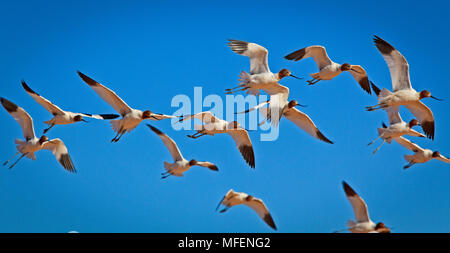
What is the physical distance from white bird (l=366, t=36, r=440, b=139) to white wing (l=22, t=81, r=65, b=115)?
7.76 meters

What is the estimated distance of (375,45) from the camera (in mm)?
15086

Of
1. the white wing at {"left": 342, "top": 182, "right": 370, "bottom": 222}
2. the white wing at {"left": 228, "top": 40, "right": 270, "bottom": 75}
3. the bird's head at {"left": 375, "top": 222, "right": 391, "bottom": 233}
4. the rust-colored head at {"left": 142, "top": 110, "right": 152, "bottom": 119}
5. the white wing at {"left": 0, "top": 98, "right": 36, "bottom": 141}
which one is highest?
the white wing at {"left": 228, "top": 40, "right": 270, "bottom": 75}

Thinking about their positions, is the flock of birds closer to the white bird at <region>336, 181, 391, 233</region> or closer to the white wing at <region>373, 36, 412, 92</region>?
the white wing at <region>373, 36, 412, 92</region>

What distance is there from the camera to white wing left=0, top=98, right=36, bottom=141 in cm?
1580

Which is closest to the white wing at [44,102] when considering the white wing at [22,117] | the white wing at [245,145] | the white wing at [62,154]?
the white wing at [22,117]

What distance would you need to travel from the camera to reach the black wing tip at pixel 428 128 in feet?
52.9

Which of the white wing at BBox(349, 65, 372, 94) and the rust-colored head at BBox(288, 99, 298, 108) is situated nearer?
the rust-colored head at BBox(288, 99, 298, 108)

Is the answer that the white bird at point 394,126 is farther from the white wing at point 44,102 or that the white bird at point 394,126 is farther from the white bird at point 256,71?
the white wing at point 44,102

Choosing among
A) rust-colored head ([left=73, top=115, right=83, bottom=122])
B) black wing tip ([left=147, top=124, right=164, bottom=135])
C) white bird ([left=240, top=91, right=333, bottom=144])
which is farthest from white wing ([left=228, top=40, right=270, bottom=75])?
rust-colored head ([left=73, top=115, right=83, bottom=122])

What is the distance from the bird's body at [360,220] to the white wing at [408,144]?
191 inches

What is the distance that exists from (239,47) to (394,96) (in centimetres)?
399
